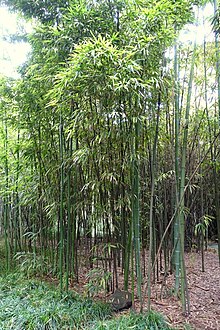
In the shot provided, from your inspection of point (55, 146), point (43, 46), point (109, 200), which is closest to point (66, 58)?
point (43, 46)

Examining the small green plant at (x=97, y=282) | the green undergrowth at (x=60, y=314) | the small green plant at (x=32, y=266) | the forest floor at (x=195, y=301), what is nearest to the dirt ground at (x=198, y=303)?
the forest floor at (x=195, y=301)

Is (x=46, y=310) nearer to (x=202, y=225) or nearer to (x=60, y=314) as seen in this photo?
(x=60, y=314)

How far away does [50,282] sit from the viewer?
3.61 m

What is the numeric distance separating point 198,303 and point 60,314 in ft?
4.48

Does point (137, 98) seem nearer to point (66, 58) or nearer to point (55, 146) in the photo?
point (66, 58)

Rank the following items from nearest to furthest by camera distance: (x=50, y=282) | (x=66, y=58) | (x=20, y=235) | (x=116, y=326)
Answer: (x=116, y=326)
(x=66, y=58)
(x=50, y=282)
(x=20, y=235)

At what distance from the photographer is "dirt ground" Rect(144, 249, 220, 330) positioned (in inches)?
99.6

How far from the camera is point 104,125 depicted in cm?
284

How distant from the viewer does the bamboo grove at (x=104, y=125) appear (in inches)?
93.7

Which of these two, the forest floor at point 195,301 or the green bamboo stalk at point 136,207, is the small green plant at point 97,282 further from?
the green bamboo stalk at point 136,207

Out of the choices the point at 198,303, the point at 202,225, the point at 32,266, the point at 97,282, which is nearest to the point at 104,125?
the point at 97,282

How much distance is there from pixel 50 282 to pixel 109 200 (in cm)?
138

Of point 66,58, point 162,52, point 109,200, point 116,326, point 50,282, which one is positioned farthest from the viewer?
point 50,282

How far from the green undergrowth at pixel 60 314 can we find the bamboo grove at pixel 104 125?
25 cm
